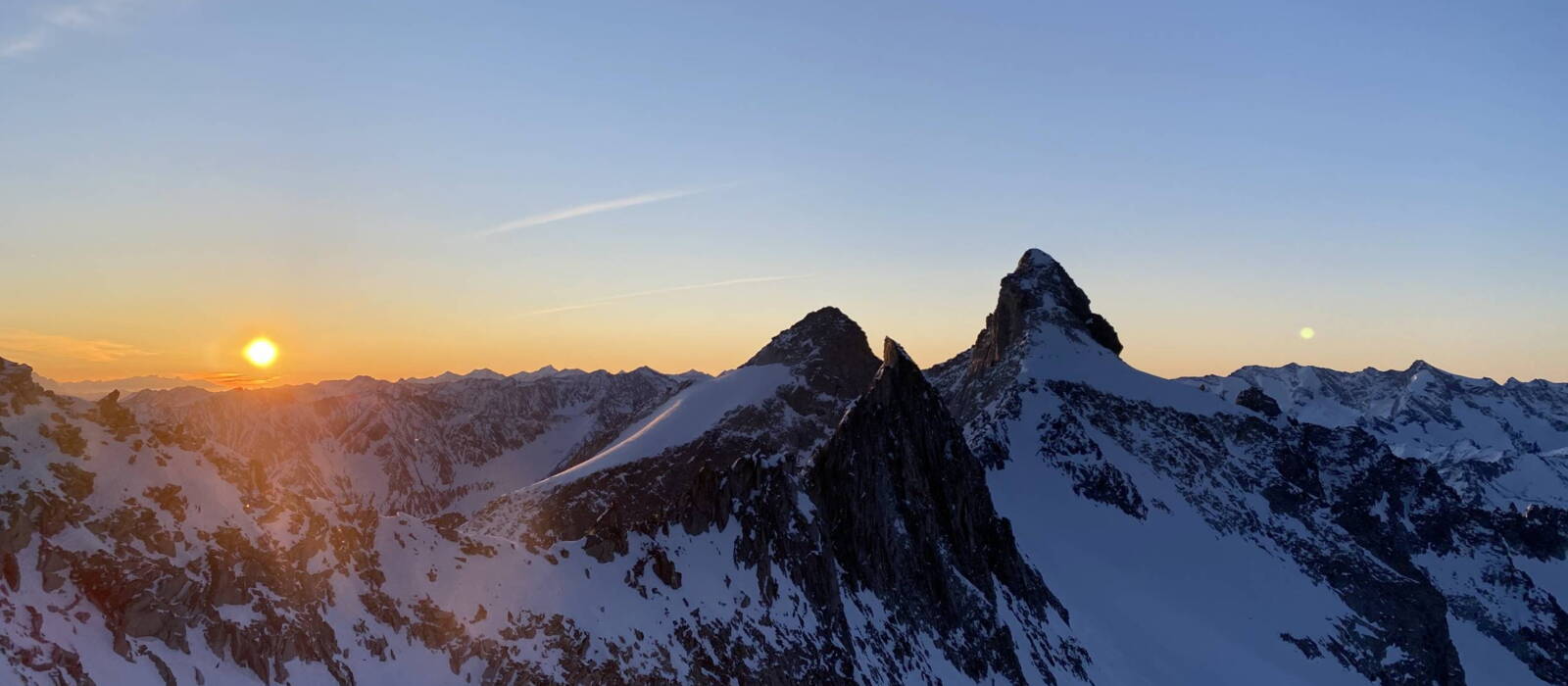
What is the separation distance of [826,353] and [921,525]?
67.0 meters

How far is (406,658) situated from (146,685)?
12790 mm

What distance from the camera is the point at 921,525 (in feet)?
325

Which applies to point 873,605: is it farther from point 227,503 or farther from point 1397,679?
point 1397,679

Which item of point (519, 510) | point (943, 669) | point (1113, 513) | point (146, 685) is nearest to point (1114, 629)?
point (1113, 513)

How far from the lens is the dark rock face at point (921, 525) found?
91125 millimetres

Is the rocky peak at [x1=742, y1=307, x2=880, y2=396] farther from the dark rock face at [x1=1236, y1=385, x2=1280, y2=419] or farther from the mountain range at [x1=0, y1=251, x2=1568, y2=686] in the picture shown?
the dark rock face at [x1=1236, y1=385, x2=1280, y2=419]

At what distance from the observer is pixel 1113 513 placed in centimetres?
14700

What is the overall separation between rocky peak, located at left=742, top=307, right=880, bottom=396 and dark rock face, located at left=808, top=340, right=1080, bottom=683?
4436 centimetres

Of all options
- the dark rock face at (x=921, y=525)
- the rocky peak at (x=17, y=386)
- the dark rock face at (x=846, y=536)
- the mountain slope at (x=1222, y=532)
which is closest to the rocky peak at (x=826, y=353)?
the dark rock face at (x=846, y=536)

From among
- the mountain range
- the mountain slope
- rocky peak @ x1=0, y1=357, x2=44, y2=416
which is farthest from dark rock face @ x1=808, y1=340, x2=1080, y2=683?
rocky peak @ x1=0, y1=357, x2=44, y2=416

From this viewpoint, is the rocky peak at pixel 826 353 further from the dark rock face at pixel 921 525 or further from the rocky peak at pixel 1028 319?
the dark rock face at pixel 921 525

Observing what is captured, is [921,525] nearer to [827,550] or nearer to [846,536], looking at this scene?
[846,536]

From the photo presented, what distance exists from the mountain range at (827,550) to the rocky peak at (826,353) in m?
0.56

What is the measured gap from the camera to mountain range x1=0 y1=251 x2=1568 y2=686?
45.5m
